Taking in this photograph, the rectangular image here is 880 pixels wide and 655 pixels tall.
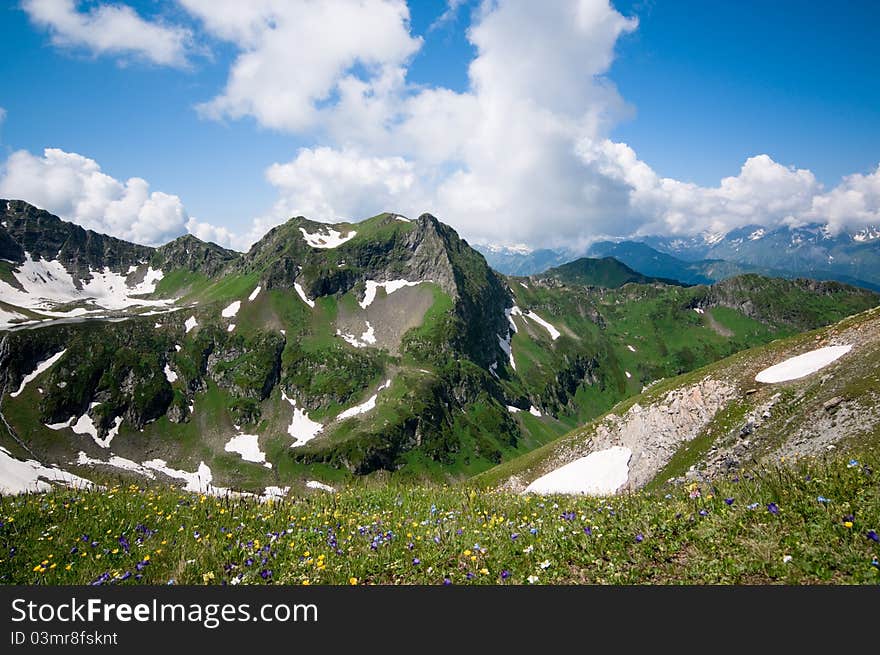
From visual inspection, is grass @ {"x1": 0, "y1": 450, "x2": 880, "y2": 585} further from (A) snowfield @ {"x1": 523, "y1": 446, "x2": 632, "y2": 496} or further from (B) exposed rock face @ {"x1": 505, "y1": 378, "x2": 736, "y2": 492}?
(A) snowfield @ {"x1": 523, "y1": 446, "x2": 632, "y2": 496}

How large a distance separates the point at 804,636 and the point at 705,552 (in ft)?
6.51

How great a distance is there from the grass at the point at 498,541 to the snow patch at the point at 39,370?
238 meters

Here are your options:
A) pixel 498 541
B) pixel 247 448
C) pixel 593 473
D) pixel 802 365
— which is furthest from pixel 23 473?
pixel 802 365

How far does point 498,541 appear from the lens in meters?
7.12

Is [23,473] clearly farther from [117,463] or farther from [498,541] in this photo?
[498,541]

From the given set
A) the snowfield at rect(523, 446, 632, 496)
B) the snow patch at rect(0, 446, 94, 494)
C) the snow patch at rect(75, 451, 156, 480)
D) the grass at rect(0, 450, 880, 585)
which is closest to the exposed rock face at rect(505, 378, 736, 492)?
the snowfield at rect(523, 446, 632, 496)

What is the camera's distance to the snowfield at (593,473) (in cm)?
4997

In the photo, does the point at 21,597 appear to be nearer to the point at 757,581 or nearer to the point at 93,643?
the point at 93,643

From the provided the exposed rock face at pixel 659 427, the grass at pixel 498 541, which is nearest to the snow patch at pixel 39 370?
the exposed rock face at pixel 659 427

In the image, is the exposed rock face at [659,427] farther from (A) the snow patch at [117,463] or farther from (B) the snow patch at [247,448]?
(A) the snow patch at [117,463]

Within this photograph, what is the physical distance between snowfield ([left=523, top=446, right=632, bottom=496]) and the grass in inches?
1771

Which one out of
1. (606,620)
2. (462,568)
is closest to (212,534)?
(462,568)

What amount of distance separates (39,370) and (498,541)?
253178mm

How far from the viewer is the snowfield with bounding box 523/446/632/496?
50.0 metres
